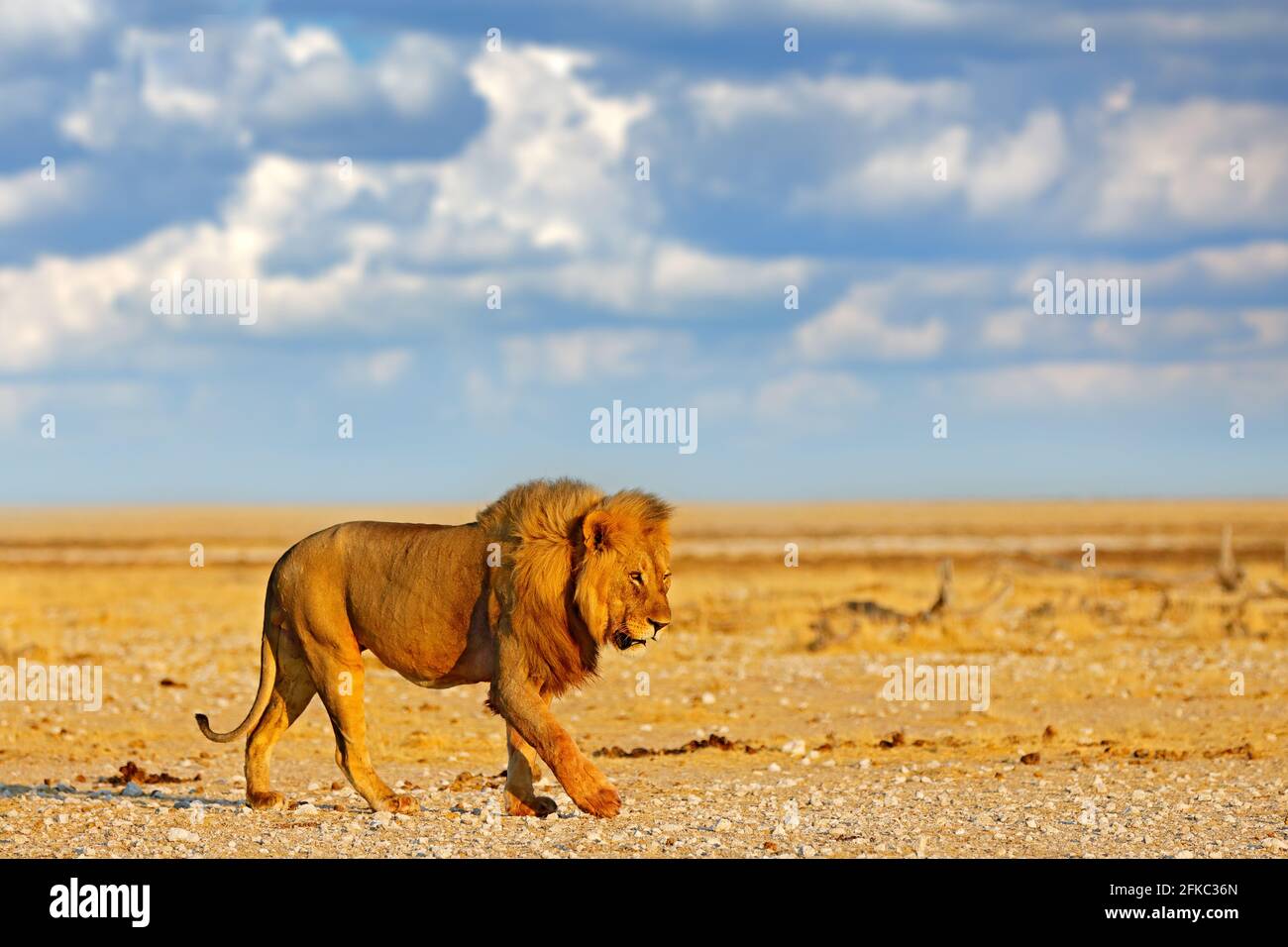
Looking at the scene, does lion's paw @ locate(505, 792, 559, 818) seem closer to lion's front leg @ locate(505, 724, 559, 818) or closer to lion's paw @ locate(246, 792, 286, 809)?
lion's front leg @ locate(505, 724, 559, 818)

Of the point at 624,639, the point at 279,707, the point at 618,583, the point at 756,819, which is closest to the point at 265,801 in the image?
the point at 279,707

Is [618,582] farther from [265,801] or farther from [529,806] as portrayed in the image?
[265,801]

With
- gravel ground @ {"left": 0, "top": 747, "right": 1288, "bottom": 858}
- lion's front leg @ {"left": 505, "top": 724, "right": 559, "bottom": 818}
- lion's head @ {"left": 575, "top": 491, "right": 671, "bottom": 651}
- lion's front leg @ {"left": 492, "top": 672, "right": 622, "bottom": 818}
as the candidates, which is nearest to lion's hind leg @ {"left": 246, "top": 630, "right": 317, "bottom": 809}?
gravel ground @ {"left": 0, "top": 747, "right": 1288, "bottom": 858}

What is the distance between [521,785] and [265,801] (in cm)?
203

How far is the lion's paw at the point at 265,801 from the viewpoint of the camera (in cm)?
1247

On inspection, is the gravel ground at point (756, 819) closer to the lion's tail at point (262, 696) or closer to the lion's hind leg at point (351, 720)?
the lion's hind leg at point (351, 720)

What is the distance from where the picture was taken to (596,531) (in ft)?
38.6

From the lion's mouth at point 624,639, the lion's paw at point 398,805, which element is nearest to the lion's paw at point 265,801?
the lion's paw at point 398,805

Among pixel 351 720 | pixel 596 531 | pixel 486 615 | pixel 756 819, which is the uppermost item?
pixel 596 531

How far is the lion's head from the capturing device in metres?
11.7

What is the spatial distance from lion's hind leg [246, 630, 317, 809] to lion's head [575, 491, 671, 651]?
2529mm

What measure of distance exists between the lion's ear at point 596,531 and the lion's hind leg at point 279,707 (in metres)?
2.62
